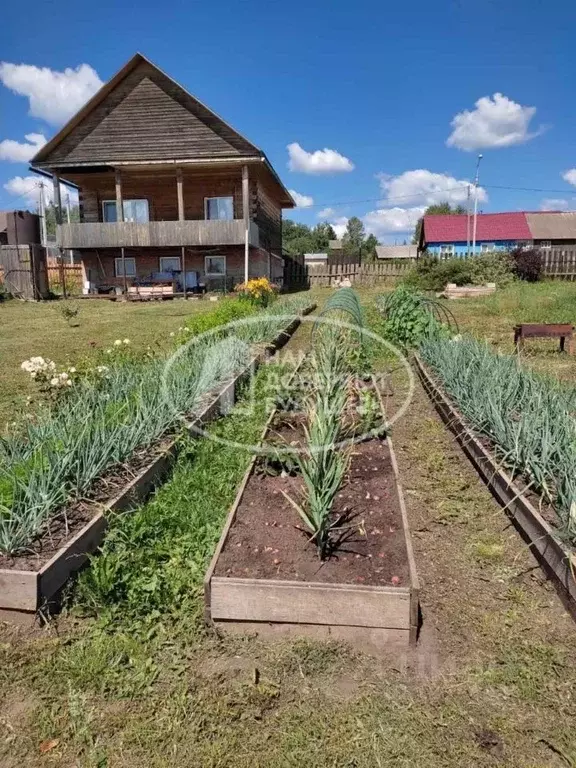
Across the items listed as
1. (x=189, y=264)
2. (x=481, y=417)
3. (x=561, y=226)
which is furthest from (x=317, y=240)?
(x=481, y=417)

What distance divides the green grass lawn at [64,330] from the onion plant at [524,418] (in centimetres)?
369

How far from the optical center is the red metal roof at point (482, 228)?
42.9 m

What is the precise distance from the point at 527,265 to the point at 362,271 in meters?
7.56

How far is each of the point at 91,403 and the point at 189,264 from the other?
17083 millimetres

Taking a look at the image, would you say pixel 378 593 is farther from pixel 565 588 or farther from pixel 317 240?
pixel 317 240

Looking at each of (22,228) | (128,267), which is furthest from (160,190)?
(22,228)

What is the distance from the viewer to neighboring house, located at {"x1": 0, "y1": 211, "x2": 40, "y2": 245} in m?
20.5

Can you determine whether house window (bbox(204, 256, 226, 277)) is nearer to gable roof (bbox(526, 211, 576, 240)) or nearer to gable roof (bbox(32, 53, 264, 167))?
gable roof (bbox(32, 53, 264, 167))

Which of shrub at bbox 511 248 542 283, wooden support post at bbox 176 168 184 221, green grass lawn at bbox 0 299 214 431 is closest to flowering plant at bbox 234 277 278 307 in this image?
green grass lawn at bbox 0 299 214 431

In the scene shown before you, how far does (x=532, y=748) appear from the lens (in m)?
1.79

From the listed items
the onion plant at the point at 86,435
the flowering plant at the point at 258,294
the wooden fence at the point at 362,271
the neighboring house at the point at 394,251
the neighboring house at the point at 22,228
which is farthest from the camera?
the neighboring house at the point at 394,251

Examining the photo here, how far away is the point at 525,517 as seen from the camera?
305cm

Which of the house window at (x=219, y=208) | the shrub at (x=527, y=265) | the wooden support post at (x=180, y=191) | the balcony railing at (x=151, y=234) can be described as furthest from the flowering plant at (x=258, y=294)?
the shrub at (x=527, y=265)

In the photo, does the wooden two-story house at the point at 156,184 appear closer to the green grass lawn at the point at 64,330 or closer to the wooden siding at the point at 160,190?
the wooden siding at the point at 160,190
